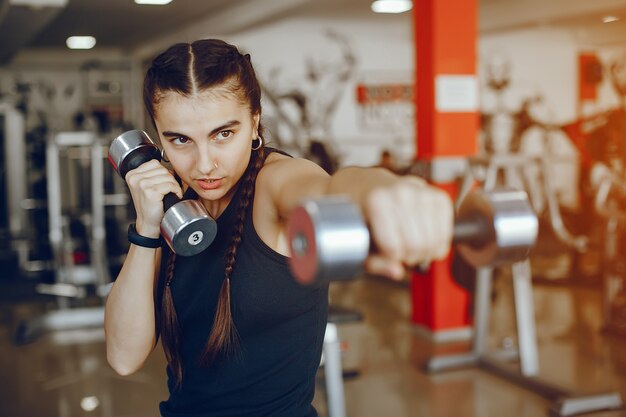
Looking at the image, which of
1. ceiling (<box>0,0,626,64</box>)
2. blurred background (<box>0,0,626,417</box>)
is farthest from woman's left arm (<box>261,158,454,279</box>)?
ceiling (<box>0,0,626,64</box>)

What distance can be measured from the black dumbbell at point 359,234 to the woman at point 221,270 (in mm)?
295

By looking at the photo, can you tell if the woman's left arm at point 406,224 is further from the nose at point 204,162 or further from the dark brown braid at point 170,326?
the dark brown braid at point 170,326

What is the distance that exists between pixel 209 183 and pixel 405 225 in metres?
0.51

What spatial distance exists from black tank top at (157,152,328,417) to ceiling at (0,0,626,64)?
4.71m

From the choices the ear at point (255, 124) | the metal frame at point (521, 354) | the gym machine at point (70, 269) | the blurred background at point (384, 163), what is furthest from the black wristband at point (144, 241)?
the gym machine at point (70, 269)

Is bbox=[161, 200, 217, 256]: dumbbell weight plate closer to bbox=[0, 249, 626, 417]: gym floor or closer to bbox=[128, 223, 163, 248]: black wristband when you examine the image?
bbox=[128, 223, 163, 248]: black wristband

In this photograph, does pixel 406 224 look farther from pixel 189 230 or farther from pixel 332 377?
pixel 332 377

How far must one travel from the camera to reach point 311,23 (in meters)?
7.15

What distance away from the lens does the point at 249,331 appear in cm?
94

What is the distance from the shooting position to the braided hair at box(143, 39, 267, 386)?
887mm

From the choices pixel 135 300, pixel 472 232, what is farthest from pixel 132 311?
pixel 472 232

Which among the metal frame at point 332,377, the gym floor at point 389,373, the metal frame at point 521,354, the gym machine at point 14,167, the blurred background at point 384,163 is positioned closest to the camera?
the metal frame at point 332,377

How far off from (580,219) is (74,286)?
13.0 feet

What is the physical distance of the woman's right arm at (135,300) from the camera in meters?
0.89
